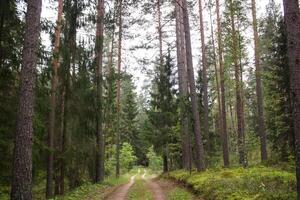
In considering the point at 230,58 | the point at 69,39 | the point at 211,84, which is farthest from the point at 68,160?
the point at 211,84

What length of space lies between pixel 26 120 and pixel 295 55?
6414 millimetres

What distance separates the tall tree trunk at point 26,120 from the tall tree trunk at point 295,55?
20.2 feet

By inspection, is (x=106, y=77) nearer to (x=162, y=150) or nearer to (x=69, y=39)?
(x=69, y=39)

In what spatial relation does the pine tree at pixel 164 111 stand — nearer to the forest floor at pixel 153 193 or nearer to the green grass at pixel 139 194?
the forest floor at pixel 153 193

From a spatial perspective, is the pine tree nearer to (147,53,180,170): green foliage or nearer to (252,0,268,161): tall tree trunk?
(147,53,180,170): green foliage

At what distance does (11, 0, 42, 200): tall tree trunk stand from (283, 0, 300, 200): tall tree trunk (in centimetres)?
617

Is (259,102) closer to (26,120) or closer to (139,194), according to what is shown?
(139,194)

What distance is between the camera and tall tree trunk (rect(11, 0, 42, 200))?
8.59 m

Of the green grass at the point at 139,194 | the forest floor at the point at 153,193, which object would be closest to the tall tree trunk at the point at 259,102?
the forest floor at the point at 153,193

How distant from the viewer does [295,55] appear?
7.55 meters

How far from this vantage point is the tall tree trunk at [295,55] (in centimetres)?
736

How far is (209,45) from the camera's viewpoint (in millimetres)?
36844

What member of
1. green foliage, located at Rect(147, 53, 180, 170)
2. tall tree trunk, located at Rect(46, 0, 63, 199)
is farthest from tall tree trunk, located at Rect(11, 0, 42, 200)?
green foliage, located at Rect(147, 53, 180, 170)

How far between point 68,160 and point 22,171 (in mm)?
8662
